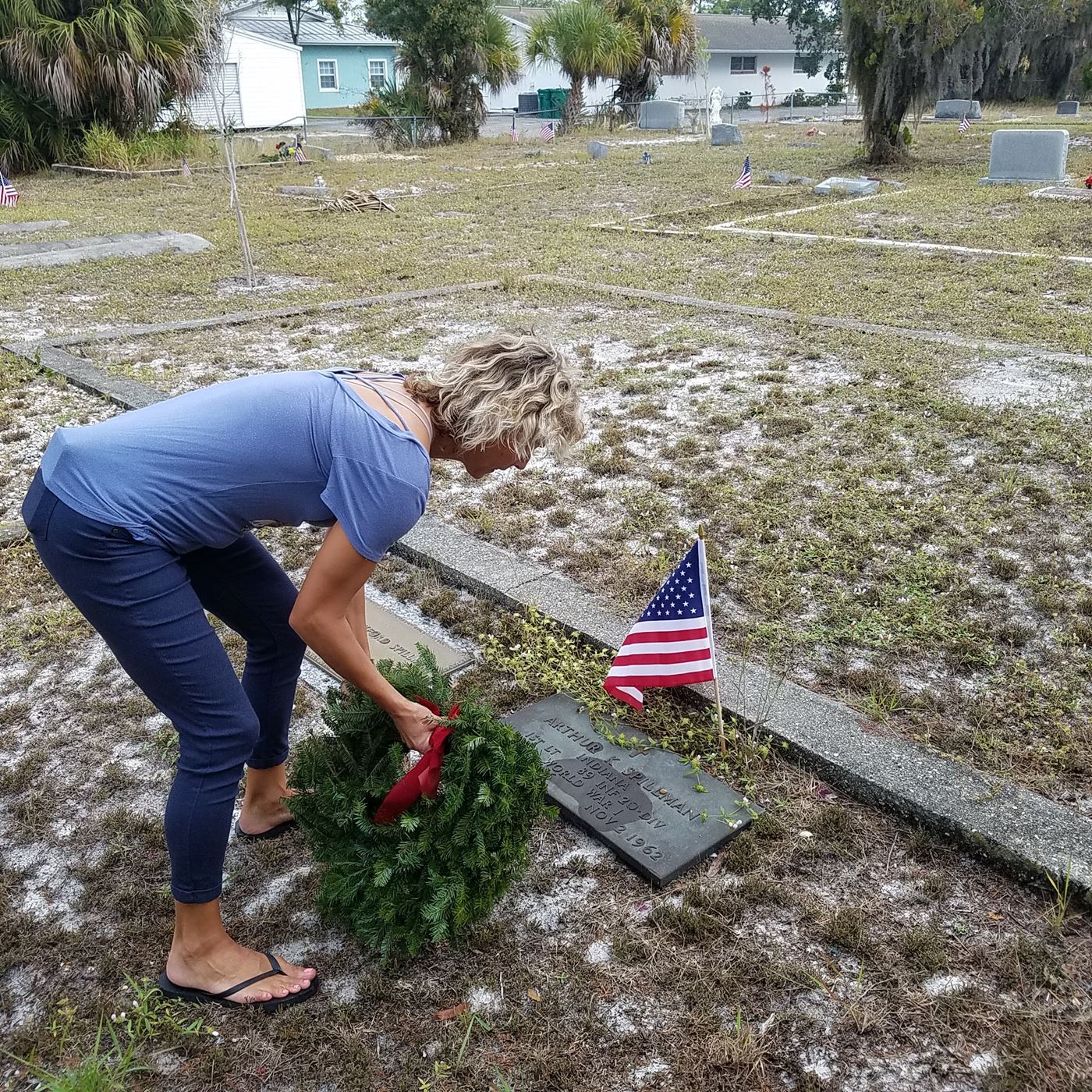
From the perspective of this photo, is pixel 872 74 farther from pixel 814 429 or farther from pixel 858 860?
pixel 858 860

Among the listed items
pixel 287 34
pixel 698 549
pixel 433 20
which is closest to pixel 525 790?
pixel 698 549

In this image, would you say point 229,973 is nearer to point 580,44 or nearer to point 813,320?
point 813,320

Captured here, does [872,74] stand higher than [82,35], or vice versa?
[82,35]

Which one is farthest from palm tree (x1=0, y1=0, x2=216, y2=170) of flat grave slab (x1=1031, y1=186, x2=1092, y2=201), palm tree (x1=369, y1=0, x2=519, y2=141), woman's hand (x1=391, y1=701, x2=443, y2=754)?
woman's hand (x1=391, y1=701, x2=443, y2=754)

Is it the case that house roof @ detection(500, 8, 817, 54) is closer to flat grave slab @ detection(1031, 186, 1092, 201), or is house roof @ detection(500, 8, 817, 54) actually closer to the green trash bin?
the green trash bin

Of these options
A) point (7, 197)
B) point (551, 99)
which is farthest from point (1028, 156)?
point (551, 99)

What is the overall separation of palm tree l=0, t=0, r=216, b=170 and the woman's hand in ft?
63.8

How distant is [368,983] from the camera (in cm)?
212

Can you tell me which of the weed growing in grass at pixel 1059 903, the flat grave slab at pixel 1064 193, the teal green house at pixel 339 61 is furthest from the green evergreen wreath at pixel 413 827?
the teal green house at pixel 339 61

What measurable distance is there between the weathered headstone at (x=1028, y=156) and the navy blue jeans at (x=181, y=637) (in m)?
15.8

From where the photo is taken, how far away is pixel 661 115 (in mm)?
30453

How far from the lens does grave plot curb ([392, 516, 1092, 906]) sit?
2.35 meters

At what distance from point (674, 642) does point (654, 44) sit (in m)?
33.4

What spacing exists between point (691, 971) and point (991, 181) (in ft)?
51.8
